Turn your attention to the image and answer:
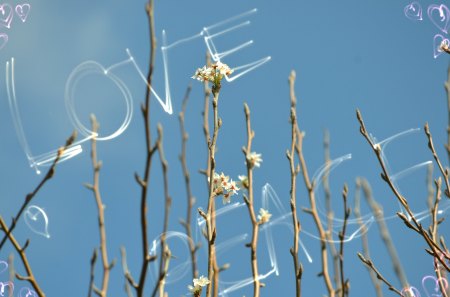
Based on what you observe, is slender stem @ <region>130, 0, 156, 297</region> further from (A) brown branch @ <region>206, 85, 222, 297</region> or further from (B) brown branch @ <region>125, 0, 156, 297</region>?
(A) brown branch @ <region>206, 85, 222, 297</region>

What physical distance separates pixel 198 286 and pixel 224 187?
1.54 ft

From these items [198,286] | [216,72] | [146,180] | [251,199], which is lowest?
[198,286]

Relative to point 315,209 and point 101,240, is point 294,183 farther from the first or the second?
point 101,240

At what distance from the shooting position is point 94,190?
2.72 metres

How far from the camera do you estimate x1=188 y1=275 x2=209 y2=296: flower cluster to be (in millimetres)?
2100

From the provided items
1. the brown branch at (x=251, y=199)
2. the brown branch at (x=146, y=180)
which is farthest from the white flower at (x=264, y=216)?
the brown branch at (x=146, y=180)

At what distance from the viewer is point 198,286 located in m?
2.13

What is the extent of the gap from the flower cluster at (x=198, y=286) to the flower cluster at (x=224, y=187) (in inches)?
16.3

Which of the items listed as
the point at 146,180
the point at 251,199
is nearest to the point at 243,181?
the point at 251,199

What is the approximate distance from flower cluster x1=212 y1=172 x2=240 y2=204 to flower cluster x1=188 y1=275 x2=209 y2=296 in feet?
1.36

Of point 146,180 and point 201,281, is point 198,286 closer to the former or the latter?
point 201,281

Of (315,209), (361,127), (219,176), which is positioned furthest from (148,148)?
(315,209)

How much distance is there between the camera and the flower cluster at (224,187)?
7.91ft

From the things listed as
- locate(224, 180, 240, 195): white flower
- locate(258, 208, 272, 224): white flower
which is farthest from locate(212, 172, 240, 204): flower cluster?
locate(258, 208, 272, 224): white flower
